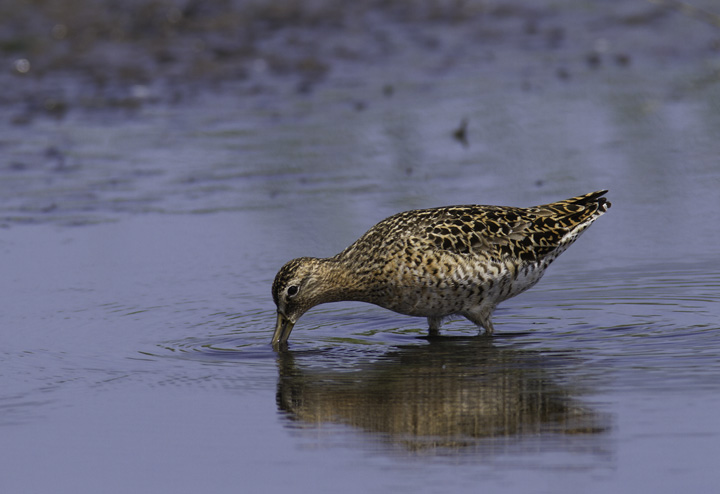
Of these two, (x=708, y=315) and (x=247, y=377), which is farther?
(x=708, y=315)

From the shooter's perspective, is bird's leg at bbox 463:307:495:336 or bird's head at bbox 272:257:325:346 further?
bird's leg at bbox 463:307:495:336

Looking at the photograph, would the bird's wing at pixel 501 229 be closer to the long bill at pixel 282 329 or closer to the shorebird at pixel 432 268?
the shorebird at pixel 432 268

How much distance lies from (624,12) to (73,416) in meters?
11.4

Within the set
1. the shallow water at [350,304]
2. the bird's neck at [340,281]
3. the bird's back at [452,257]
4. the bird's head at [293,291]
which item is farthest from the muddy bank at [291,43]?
the bird's head at [293,291]

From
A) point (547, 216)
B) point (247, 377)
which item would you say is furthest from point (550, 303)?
point (247, 377)

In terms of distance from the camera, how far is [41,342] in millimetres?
7812

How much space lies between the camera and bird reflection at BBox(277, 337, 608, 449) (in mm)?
6027

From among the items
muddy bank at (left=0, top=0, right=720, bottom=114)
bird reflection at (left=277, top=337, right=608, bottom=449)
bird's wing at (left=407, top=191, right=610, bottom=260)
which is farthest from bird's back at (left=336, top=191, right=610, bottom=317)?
muddy bank at (left=0, top=0, right=720, bottom=114)

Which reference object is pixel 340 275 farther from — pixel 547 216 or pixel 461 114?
pixel 461 114

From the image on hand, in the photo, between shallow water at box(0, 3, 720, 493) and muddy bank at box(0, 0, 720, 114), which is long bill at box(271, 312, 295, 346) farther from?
muddy bank at box(0, 0, 720, 114)

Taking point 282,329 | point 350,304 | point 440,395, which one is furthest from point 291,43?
point 440,395

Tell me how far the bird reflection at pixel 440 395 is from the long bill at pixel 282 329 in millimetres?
236

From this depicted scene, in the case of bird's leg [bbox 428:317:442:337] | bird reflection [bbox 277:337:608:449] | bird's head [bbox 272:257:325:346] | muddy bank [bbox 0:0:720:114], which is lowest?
bird reflection [bbox 277:337:608:449]

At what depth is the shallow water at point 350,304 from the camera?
571 centimetres
